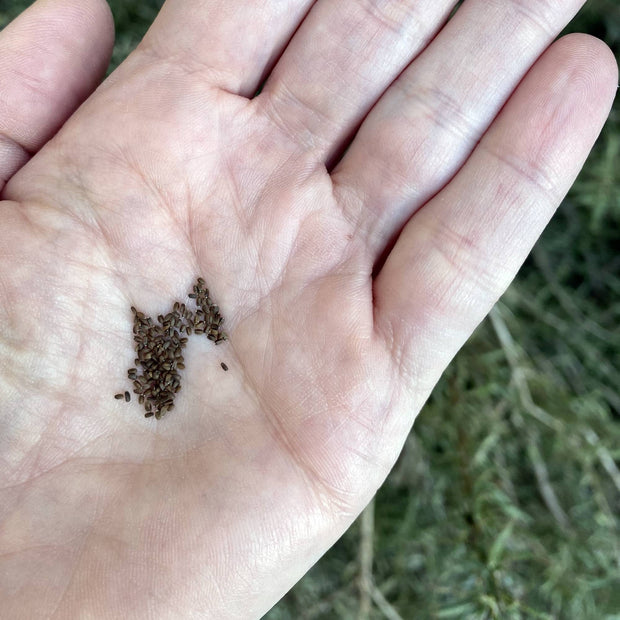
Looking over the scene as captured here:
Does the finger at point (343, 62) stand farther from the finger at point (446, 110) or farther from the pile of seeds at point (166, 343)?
the pile of seeds at point (166, 343)

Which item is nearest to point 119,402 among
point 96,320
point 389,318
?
point 96,320

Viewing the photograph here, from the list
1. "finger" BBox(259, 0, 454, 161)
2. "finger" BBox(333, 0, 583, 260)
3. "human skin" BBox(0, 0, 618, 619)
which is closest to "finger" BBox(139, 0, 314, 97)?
"human skin" BBox(0, 0, 618, 619)

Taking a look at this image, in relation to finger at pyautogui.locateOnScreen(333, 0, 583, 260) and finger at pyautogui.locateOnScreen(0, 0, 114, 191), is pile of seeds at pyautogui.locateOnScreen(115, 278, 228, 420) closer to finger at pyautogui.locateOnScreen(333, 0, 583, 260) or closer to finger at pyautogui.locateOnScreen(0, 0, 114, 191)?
finger at pyautogui.locateOnScreen(333, 0, 583, 260)

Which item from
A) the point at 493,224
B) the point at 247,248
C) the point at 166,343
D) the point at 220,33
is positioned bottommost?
the point at 166,343

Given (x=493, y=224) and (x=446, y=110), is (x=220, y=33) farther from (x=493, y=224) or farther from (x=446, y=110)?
(x=493, y=224)

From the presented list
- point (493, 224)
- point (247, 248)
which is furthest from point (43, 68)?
point (493, 224)

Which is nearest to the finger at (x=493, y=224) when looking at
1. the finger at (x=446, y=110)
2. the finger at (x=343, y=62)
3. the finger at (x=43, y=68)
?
the finger at (x=446, y=110)
